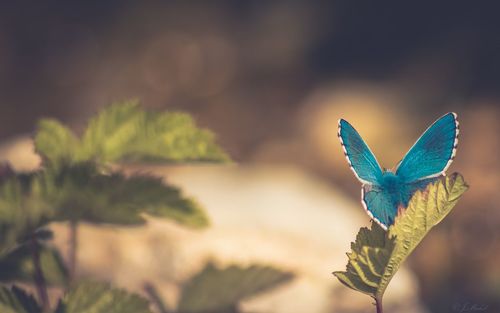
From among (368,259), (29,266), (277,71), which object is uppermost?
(277,71)

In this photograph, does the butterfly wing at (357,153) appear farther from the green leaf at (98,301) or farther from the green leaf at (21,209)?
the green leaf at (21,209)

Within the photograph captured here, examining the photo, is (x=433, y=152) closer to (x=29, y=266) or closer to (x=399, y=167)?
(x=399, y=167)

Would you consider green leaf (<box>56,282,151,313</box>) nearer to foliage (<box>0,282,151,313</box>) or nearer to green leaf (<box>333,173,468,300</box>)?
foliage (<box>0,282,151,313</box>)

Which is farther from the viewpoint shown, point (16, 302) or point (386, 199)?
point (16, 302)

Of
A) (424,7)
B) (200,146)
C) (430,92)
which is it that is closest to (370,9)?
(424,7)

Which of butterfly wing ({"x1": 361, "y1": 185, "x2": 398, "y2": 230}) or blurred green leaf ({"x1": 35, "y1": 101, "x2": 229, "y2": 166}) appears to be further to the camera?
blurred green leaf ({"x1": 35, "y1": 101, "x2": 229, "y2": 166})

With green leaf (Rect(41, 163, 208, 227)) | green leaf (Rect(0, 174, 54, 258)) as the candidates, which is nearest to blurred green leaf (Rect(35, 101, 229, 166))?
green leaf (Rect(41, 163, 208, 227))

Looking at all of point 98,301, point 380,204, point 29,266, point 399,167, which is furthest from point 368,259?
point 29,266
